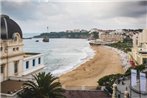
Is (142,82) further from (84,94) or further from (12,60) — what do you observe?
(12,60)

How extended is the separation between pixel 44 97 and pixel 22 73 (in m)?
3.62

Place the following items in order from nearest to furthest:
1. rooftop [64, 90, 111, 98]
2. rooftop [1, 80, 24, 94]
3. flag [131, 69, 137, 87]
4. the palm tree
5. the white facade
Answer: the palm tree
rooftop [1, 80, 24, 94]
flag [131, 69, 137, 87]
the white facade
rooftop [64, 90, 111, 98]

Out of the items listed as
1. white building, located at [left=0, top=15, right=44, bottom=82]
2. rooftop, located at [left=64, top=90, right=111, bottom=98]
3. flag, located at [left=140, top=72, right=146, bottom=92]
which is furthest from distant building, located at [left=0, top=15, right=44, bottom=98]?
flag, located at [left=140, top=72, right=146, bottom=92]

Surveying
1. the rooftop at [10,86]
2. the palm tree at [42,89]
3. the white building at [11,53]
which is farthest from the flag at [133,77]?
the white building at [11,53]

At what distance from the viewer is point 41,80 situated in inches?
378

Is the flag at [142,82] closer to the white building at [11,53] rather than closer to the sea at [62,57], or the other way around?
the white building at [11,53]

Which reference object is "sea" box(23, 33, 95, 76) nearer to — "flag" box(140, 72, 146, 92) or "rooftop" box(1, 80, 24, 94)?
"rooftop" box(1, 80, 24, 94)

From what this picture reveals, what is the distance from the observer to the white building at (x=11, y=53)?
10914 millimetres

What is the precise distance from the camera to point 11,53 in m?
11.4

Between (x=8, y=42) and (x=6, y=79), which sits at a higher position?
(x=8, y=42)

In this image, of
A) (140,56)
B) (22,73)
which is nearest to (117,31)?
(140,56)

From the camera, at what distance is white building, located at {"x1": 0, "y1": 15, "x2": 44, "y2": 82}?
10914 mm

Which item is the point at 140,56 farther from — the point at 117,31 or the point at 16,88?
the point at 117,31

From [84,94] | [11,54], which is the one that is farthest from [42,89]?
[84,94]
